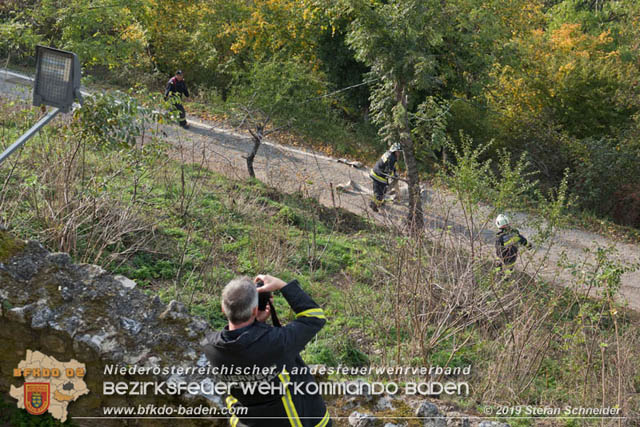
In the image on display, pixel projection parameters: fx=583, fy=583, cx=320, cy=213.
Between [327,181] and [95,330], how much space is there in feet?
34.7

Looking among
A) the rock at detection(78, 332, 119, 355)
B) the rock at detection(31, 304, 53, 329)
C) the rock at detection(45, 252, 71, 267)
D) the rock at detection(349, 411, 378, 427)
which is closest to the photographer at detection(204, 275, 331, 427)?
the rock at detection(349, 411, 378, 427)

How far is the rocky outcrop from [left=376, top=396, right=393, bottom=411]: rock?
1086mm

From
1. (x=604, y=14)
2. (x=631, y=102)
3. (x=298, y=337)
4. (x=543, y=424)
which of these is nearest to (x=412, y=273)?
(x=543, y=424)

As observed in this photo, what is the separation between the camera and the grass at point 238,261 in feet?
20.0

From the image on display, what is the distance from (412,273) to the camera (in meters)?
→ 6.30

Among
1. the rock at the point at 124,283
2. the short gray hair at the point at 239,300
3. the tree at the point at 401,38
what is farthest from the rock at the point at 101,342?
the tree at the point at 401,38

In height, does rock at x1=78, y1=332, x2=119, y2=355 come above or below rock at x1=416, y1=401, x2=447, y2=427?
below

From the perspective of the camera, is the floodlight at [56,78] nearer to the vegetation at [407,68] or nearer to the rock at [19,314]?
the rock at [19,314]

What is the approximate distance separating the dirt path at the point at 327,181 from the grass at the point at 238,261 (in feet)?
7.25

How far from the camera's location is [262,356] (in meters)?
3.07

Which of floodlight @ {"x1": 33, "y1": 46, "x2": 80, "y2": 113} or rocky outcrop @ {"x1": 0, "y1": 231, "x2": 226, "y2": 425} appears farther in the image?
floodlight @ {"x1": 33, "y1": 46, "x2": 80, "y2": 113}

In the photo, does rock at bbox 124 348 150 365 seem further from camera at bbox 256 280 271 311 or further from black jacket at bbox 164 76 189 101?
black jacket at bbox 164 76 189 101

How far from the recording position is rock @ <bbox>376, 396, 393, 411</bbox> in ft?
13.4

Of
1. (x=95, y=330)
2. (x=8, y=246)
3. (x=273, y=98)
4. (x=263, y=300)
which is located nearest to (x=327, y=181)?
(x=273, y=98)
